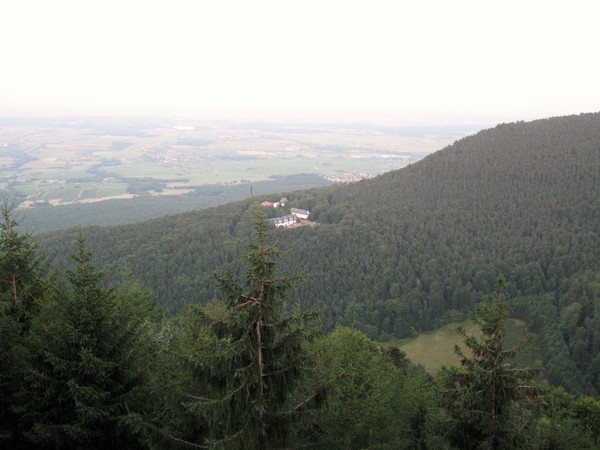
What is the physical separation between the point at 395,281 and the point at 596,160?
47.4 m

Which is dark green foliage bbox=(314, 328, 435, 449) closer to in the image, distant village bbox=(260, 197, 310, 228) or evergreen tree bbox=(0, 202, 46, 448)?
evergreen tree bbox=(0, 202, 46, 448)

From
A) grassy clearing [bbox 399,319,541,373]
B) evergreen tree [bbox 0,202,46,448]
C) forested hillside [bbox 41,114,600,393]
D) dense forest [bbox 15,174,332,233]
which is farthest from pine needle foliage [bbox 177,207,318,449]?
dense forest [bbox 15,174,332,233]

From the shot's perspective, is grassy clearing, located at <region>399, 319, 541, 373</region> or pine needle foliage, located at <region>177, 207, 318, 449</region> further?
grassy clearing, located at <region>399, 319, 541, 373</region>

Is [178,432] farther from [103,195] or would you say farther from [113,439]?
[103,195]

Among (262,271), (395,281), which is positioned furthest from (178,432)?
(395,281)

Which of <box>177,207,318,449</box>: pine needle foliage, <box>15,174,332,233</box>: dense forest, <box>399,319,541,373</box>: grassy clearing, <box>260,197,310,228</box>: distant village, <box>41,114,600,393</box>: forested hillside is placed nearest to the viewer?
<box>177,207,318,449</box>: pine needle foliage

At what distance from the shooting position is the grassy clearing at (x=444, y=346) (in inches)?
1981

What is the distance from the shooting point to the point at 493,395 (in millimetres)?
11047

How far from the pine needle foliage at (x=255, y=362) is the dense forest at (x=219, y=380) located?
28 mm

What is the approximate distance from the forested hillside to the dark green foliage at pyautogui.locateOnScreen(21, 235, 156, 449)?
3748cm

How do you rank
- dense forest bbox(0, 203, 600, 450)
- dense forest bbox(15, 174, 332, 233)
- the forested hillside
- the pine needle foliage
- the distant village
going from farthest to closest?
dense forest bbox(15, 174, 332, 233) → the distant village → the forested hillside → dense forest bbox(0, 203, 600, 450) → the pine needle foliage

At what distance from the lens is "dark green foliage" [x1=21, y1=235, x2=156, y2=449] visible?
36.0ft

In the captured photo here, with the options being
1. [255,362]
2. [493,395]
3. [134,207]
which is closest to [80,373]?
[255,362]

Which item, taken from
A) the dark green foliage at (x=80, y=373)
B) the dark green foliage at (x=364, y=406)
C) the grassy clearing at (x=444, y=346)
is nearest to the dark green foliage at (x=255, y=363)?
the dark green foliage at (x=364, y=406)
